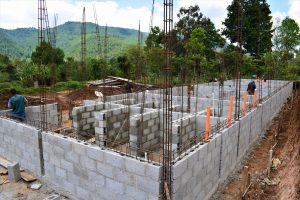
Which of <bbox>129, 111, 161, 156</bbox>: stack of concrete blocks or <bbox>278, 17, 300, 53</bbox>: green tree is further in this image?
<bbox>278, 17, 300, 53</bbox>: green tree

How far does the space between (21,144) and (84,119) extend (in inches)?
79.8

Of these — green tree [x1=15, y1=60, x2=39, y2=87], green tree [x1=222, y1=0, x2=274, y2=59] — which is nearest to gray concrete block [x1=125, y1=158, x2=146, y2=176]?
green tree [x1=15, y1=60, x2=39, y2=87]

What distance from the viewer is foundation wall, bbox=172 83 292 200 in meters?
4.26

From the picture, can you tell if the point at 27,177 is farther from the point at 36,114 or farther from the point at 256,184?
the point at 256,184

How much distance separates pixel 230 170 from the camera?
253 inches

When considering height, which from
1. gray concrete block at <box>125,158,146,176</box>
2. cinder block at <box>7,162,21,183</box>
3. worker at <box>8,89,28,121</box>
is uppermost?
worker at <box>8,89,28,121</box>

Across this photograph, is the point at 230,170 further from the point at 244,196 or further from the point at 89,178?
the point at 89,178

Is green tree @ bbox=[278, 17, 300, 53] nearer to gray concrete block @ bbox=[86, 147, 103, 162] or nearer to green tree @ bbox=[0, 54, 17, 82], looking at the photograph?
green tree @ bbox=[0, 54, 17, 82]

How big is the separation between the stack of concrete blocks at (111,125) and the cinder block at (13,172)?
6.57 feet

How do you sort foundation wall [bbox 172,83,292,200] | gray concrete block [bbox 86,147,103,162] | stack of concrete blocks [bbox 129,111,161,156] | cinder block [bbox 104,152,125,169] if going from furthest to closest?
stack of concrete blocks [bbox 129,111,161,156] → gray concrete block [bbox 86,147,103,162] → cinder block [bbox 104,152,125,169] → foundation wall [bbox 172,83,292,200]

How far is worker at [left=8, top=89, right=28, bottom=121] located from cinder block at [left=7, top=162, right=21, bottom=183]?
194cm

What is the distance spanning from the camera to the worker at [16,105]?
24.9 ft

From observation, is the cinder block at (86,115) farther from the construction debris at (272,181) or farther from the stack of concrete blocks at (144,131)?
the construction debris at (272,181)

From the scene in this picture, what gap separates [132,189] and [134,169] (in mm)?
365
